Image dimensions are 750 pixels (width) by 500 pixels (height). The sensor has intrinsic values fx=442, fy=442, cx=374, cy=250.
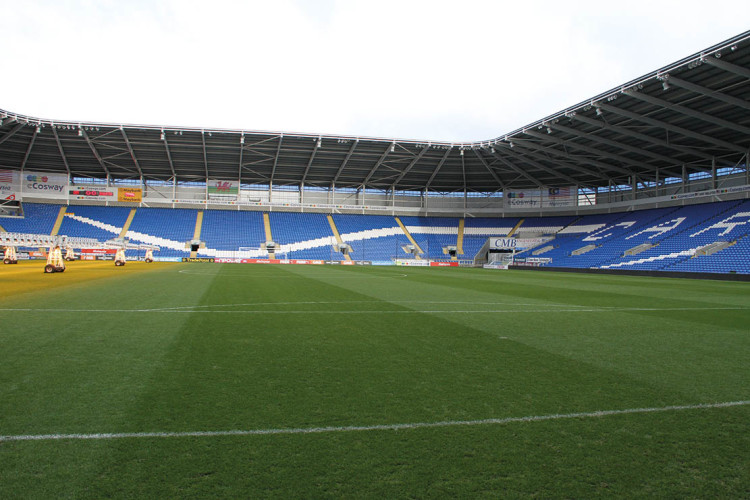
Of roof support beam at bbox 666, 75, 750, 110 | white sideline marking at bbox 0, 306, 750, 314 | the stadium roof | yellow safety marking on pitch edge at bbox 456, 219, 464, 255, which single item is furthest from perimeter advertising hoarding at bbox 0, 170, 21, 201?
roof support beam at bbox 666, 75, 750, 110

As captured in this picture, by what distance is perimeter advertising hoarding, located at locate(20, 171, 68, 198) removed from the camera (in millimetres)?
51219

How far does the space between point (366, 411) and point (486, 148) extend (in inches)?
1793

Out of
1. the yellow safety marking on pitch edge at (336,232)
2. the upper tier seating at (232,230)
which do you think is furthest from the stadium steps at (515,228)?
the upper tier seating at (232,230)

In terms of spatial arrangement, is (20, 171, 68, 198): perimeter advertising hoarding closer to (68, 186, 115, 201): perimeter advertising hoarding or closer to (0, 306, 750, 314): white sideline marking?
(68, 186, 115, 201): perimeter advertising hoarding

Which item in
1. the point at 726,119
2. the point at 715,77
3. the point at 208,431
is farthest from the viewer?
the point at 726,119

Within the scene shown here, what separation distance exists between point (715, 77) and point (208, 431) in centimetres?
3362

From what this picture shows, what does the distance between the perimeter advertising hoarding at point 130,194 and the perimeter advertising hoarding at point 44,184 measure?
602 centimetres

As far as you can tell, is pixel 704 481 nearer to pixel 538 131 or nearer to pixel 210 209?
pixel 538 131

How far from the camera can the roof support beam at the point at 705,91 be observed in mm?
26641

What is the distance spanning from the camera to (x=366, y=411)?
3.47 metres

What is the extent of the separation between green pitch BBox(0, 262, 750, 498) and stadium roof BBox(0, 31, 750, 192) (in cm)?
2640

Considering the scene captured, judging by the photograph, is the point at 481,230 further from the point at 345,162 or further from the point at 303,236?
the point at 303,236

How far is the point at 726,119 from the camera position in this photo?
105ft

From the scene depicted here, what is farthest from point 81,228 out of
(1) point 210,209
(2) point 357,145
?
(2) point 357,145
